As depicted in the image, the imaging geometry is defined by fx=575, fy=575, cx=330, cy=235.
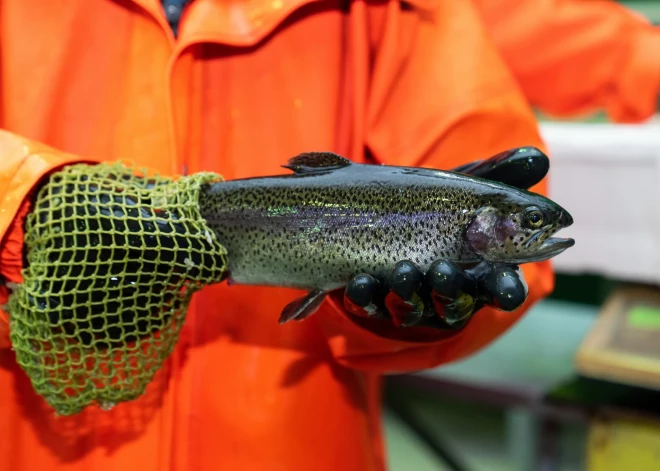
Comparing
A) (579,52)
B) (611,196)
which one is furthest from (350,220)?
(611,196)

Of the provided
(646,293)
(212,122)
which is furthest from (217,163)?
(646,293)

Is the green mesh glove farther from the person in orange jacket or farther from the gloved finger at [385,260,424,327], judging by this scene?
the gloved finger at [385,260,424,327]

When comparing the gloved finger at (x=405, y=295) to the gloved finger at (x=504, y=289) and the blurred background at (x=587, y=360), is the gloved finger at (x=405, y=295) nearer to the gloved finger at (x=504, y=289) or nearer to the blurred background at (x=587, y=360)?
the gloved finger at (x=504, y=289)

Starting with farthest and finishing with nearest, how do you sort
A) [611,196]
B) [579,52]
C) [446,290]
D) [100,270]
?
[611,196] < [579,52] < [100,270] < [446,290]

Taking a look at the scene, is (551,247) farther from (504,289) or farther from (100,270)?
(100,270)

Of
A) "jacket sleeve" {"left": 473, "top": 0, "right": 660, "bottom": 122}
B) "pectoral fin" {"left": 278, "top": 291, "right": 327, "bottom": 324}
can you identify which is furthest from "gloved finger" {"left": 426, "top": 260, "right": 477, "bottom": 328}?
"jacket sleeve" {"left": 473, "top": 0, "right": 660, "bottom": 122}

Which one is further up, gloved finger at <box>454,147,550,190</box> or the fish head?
gloved finger at <box>454,147,550,190</box>

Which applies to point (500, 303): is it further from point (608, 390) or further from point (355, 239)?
point (608, 390)
